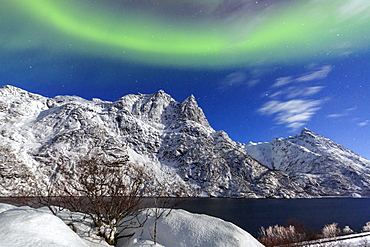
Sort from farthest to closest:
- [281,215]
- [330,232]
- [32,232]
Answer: [281,215], [330,232], [32,232]

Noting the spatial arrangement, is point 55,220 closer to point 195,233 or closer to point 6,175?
point 195,233

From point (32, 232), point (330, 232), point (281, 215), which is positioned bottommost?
point (330, 232)

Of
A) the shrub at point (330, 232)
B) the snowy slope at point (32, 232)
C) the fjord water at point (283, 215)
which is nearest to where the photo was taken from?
the snowy slope at point (32, 232)

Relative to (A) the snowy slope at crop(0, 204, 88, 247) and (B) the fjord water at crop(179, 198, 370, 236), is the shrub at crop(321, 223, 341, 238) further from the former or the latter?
(A) the snowy slope at crop(0, 204, 88, 247)

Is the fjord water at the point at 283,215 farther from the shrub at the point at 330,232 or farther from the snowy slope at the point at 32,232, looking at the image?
the snowy slope at the point at 32,232

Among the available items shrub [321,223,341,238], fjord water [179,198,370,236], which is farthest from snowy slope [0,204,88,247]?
fjord water [179,198,370,236]

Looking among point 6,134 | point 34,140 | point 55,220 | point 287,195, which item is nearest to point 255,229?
point 55,220

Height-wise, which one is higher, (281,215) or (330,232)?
(281,215)

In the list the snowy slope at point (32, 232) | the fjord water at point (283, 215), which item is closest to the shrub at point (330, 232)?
the fjord water at point (283, 215)

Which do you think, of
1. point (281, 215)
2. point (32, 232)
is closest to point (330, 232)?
point (281, 215)

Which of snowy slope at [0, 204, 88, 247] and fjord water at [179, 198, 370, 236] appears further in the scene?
fjord water at [179, 198, 370, 236]

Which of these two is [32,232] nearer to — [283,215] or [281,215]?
[281,215]

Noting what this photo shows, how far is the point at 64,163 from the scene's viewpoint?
174375 mm

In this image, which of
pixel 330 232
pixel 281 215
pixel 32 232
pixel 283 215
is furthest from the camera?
pixel 283 215
